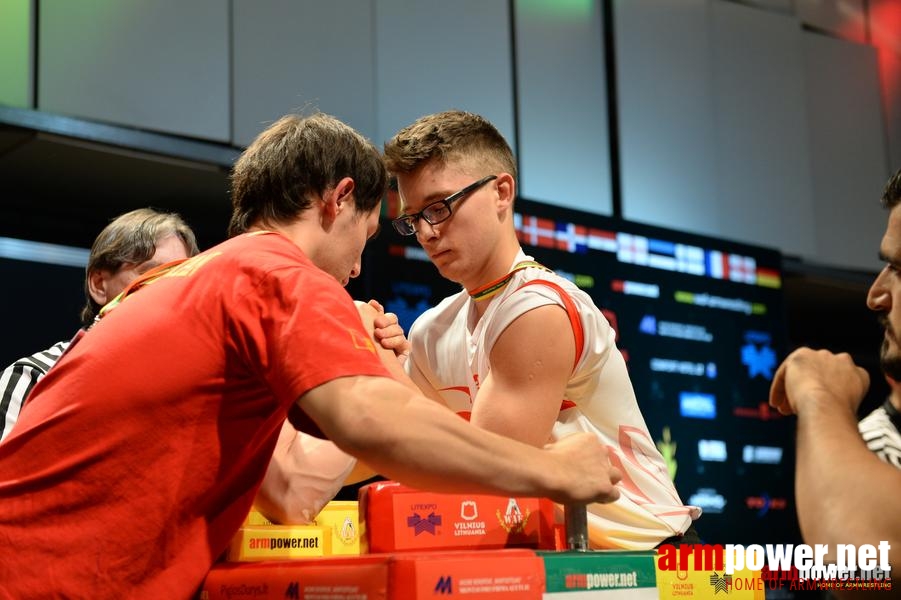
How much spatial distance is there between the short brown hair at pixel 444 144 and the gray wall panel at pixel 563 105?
312cm

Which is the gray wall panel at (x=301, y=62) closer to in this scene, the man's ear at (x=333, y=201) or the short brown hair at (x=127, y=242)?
Result: the short brown hair at (x=127, y=242)

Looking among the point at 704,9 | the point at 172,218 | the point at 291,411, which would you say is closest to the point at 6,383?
the point at 172,218

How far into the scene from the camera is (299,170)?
5.69ft

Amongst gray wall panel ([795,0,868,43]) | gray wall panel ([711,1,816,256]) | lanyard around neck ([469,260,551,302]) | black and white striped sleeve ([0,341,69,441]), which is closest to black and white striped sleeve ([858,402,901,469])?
lanyard around neck ([469,260,551,302])

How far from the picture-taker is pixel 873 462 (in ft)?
4.07

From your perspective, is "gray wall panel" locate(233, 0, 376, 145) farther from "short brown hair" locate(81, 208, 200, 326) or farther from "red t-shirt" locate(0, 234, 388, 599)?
"red t-shirt" locate(0, 234, 388, 599)

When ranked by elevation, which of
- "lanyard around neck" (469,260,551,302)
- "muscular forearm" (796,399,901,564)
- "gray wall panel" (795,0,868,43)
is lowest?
"muscular forearm" (796,399,901,564)

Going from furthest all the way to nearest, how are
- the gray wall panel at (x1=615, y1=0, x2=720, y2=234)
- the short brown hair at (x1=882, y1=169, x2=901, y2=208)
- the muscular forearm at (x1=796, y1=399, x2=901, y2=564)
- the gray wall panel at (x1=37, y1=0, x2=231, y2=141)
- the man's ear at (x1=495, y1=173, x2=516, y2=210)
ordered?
the gray wall panel at (x1=615, y1=0, x2=720, y2=234) < the gray wall panel at (x1=37, y1=0, x2=231, y2=141) < the man's ear at (x1=495, y1=173, x2=516, y2=210) < the short brown hair at (x1=882, y1=169, x2=901, y2=208) < the muscular forearm at (x1=796, y1=399, x2=901, y2=564)

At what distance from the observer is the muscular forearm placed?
3.87ft

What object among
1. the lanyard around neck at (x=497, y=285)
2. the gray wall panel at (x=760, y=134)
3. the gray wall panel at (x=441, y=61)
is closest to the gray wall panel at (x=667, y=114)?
the gray wall panel at (x=760, y=134)

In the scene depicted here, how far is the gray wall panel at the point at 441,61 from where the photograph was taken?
497 cm

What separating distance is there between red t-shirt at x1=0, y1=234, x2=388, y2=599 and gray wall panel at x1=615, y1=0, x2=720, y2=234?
15.2 ft

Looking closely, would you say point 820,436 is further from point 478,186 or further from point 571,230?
point 571,230

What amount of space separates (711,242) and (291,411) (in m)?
4.63
